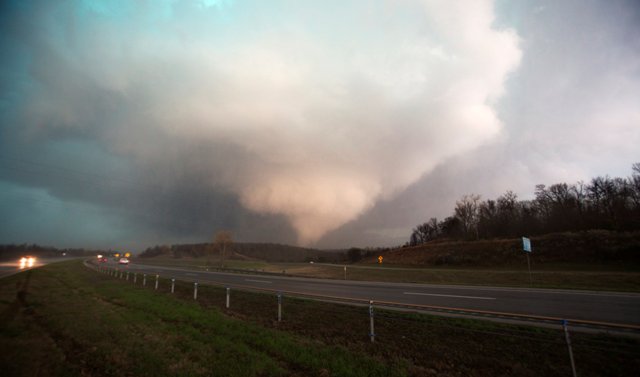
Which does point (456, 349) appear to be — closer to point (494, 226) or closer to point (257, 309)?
point (257, 309)

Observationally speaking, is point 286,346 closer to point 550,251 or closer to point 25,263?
point 550,251

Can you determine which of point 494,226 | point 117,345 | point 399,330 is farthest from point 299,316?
point 494,226

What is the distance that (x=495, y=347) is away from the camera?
828 centimetres

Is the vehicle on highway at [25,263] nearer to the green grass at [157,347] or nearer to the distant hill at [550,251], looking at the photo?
the green grass at [157,347]

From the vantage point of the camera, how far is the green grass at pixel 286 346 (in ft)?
22.6

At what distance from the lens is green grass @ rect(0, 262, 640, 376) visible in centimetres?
688

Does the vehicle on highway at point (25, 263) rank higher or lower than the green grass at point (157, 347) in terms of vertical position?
lower

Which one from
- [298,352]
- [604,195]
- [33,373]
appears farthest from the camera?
[604,195]

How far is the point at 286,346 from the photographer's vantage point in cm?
853

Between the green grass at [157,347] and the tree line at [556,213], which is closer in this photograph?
the green grass at [157,347]

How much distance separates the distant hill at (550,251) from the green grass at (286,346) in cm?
4125

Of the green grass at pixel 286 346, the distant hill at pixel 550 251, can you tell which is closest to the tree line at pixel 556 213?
the distant hill at pixel 550 251

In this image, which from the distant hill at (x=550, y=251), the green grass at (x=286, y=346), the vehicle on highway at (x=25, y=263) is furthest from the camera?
the vehicle on highway at (x=25, y=263)

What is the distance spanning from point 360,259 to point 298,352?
79.2 meters
